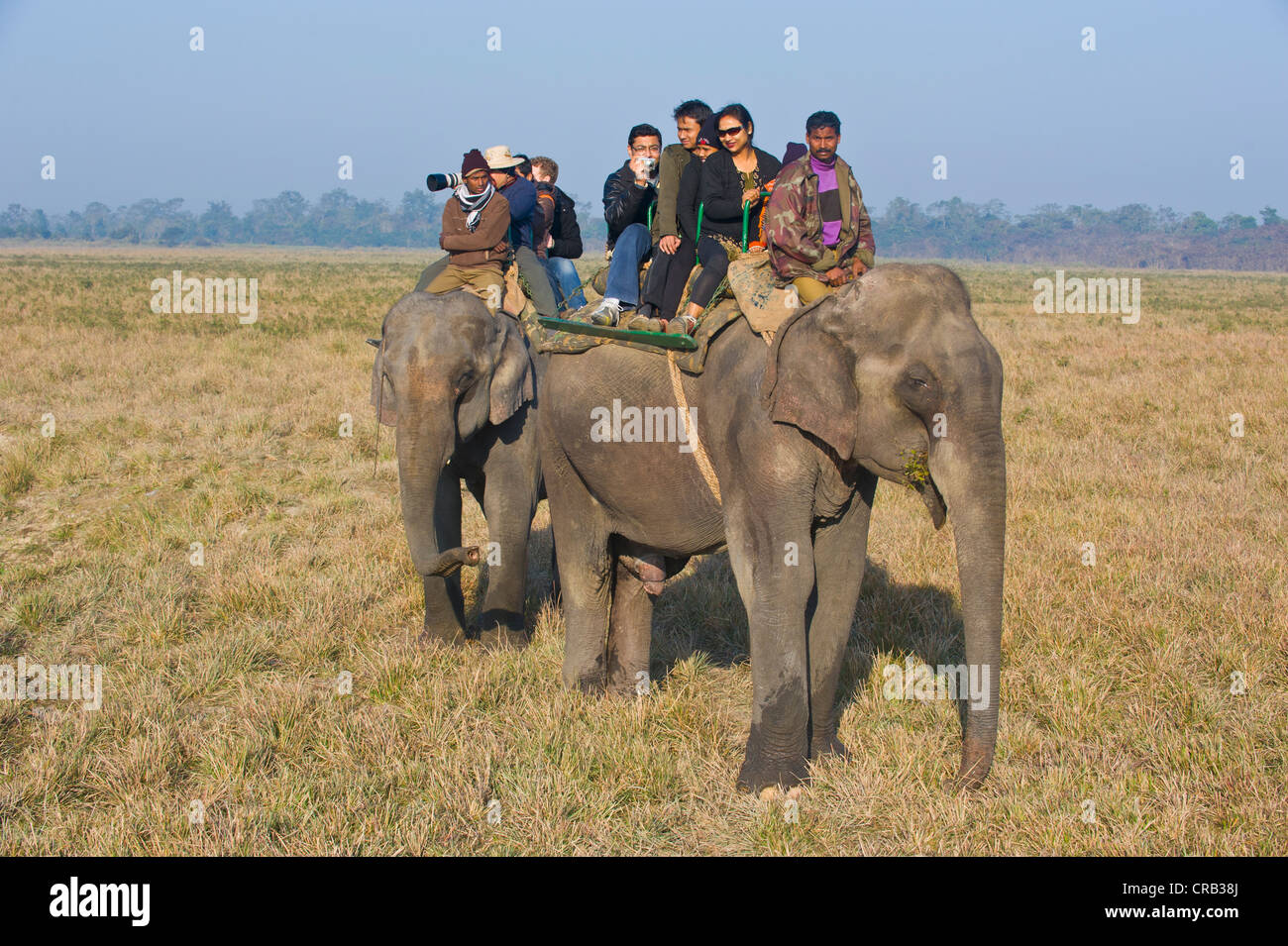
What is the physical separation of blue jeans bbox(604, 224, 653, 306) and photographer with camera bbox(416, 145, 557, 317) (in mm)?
1301

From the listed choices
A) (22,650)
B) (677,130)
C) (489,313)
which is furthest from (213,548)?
(677,130)

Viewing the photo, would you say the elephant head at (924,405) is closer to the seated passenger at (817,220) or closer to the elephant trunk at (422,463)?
the seated passenger at (817,220)

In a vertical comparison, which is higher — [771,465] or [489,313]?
[489,313]

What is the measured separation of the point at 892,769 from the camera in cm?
492

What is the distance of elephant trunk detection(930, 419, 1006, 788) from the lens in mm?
3809

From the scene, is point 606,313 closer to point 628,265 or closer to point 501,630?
point 628,265

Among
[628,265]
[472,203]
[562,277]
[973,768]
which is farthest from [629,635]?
[562,277]

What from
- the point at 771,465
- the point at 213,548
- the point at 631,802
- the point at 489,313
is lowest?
the point at 631,802

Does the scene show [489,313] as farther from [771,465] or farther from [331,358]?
[331,358]

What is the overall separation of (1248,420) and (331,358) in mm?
13496

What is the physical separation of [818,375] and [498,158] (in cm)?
461

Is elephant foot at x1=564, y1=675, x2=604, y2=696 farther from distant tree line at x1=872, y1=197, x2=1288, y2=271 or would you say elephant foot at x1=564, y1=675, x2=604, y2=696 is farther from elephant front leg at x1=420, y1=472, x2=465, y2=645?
distant tree line at x1=872, y1=197, x2=1288, y2=271

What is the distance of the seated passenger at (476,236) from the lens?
735 centimetres

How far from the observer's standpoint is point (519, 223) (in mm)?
8039
